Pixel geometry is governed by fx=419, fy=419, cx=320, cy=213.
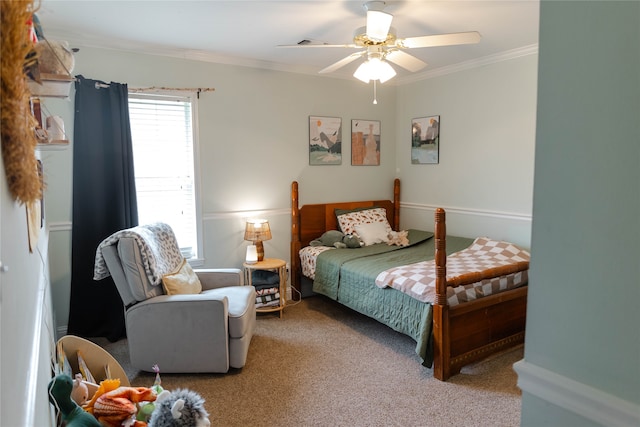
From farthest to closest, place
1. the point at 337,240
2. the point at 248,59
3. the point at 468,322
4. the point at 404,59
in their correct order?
the point at 337,240 < the point at 248,59 < the point at 404,59 < the point at 468,322

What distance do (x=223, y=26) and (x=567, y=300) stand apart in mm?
2981

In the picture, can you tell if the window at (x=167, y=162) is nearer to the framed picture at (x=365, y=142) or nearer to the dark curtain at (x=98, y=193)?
the dark curtain at (x=98, y=193)

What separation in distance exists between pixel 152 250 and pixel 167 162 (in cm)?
115

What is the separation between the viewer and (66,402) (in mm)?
1438

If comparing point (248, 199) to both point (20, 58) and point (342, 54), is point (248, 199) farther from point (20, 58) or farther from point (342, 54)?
point (20, 58)

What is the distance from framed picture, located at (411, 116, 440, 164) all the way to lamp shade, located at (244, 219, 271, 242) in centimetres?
197

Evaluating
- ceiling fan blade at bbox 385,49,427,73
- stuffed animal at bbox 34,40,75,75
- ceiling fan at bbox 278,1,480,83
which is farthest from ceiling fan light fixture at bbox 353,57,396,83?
stuffed animal at bbox 34,40,75,75

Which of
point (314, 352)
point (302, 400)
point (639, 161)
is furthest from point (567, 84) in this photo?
point (314, 352)

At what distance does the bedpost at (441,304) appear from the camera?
8.72 ft

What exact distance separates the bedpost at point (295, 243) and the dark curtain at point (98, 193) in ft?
5.11

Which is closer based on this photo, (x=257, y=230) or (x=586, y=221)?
(x=586, y=221)

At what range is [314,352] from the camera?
10.5 ft

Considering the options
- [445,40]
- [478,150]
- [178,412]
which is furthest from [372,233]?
[178,412]

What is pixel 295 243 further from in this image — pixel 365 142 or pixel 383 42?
pixel 383 42
